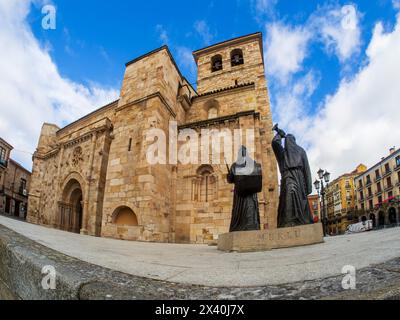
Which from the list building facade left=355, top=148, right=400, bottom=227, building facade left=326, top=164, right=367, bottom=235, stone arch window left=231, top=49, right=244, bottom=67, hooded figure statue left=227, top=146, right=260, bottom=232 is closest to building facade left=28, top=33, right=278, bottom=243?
hooded figure statue left=227, top=146, right=260, bottom=232

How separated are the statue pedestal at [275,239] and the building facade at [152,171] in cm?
473

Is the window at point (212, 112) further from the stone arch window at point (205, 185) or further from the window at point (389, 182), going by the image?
the window at point (389, 182)

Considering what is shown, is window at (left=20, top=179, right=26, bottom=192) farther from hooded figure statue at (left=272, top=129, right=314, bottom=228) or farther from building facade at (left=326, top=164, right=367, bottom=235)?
building facade at (left=326, top=164, right=367, bottom=235)

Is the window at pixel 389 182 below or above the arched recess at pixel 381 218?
above

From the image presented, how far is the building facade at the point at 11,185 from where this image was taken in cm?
2467

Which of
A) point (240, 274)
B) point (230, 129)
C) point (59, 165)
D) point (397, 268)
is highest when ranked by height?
point (230, 129)

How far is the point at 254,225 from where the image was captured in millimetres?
5375

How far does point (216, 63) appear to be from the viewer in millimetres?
18938

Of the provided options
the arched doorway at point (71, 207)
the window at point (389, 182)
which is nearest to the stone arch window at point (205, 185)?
the arched doorway at point (71, 207)

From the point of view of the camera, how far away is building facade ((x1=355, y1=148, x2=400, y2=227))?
26859 millimetres
